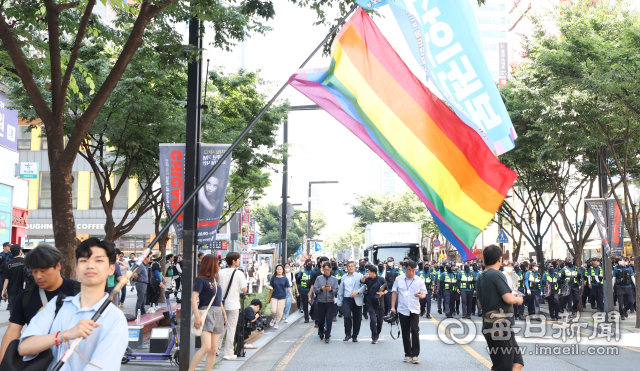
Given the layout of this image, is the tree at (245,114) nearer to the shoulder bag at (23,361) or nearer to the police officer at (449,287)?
the police officer at (449,287)

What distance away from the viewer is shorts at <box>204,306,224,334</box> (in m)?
8.59

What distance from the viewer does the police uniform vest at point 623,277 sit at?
2005 cm

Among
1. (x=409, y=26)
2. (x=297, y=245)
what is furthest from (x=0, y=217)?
(x=297, y=245)

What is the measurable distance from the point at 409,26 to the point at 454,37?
1.89ft

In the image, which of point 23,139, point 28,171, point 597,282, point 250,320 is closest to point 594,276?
point 597,282

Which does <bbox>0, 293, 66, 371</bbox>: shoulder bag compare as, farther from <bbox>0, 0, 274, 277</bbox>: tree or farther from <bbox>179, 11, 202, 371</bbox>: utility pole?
<bbox>179, 11, 202, 371</bbox>: utility pole

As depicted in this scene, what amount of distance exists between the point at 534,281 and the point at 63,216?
16.3m

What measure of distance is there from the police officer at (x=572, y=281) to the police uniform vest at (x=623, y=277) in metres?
1.31

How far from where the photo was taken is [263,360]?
11359 mm

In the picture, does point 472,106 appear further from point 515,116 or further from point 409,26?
point 515,116

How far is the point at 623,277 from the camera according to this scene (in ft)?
65.9

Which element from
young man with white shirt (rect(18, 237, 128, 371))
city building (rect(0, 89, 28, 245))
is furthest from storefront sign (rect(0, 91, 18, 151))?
young man with white shirt (rect(18, 237, 128, 371))

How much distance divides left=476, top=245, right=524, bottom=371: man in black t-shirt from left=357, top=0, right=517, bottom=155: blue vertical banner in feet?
4.53

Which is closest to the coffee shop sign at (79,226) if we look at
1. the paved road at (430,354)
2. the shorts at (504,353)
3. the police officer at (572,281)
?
the paved road at (430,354)
